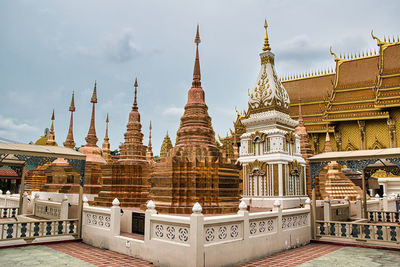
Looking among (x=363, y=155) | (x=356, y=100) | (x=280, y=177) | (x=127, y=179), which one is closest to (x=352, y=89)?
(x=356, y=100)

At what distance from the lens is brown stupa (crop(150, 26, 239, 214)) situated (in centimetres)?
1111

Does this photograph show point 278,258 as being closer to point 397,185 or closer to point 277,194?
point 277,194

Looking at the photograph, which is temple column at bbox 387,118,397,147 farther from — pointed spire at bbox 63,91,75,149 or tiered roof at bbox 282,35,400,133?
pointed spire at bbox 63,91,75,149

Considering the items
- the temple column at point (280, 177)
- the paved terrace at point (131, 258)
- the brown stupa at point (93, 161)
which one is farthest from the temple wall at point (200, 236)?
the brown stupa at point (93, 161)

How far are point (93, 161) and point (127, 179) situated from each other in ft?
19.6

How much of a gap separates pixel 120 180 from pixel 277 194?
25.4 feet

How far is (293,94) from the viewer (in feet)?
134

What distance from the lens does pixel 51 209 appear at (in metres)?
15.3

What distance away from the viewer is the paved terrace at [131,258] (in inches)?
344

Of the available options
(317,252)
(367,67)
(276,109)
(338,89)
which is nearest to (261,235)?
(317,252)

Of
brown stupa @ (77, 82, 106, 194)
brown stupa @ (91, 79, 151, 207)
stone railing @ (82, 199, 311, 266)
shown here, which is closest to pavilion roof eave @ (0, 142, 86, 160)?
stone railing @ (82, 199, 311, 266)

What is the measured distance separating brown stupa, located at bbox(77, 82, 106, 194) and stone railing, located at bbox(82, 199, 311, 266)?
888 centimetres

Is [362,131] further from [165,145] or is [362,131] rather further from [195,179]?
[195,179]

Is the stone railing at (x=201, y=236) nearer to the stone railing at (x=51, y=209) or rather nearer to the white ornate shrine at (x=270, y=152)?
the stone railing at (x=51, y=209)
